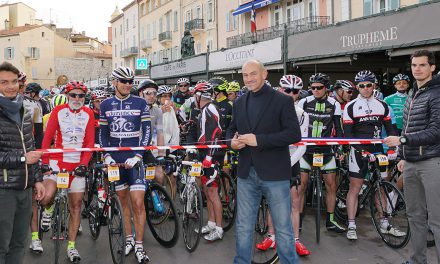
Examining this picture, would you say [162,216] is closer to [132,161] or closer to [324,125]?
[132,161]

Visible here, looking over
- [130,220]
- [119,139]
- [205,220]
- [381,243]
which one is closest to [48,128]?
[119,139]

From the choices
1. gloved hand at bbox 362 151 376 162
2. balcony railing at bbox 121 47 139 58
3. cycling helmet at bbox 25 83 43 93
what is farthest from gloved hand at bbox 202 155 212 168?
balcony railing at bbox 121 47 139 58

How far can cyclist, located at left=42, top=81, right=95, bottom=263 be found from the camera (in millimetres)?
5320

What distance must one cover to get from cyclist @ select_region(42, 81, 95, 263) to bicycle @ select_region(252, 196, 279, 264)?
2.05m

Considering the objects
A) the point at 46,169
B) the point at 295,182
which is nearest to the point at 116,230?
the point at 46,169

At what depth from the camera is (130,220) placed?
5.68m

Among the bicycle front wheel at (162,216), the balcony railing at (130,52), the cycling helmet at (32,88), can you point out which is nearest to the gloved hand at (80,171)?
the bicycle front wheel at (162,216)

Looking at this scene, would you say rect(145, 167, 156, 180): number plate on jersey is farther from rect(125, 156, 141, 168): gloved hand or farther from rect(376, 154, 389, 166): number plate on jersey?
rect(376, 154, 389, 166): number plate on jersey

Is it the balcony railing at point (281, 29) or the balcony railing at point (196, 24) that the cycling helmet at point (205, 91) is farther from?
the balcony railing at point (196, 24)

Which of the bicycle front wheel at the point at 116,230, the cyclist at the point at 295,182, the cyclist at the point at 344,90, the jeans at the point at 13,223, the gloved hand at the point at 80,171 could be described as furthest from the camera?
the cyclist at the point at 344,90

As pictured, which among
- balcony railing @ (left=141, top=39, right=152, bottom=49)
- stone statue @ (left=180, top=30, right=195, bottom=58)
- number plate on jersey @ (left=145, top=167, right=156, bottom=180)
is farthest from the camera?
balcony railing @ (left=141, top=39, right=152, bottom=49)

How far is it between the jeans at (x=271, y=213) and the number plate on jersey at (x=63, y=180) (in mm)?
1989

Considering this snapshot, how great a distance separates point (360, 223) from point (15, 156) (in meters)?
5.09

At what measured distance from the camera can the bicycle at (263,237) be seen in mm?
5199
